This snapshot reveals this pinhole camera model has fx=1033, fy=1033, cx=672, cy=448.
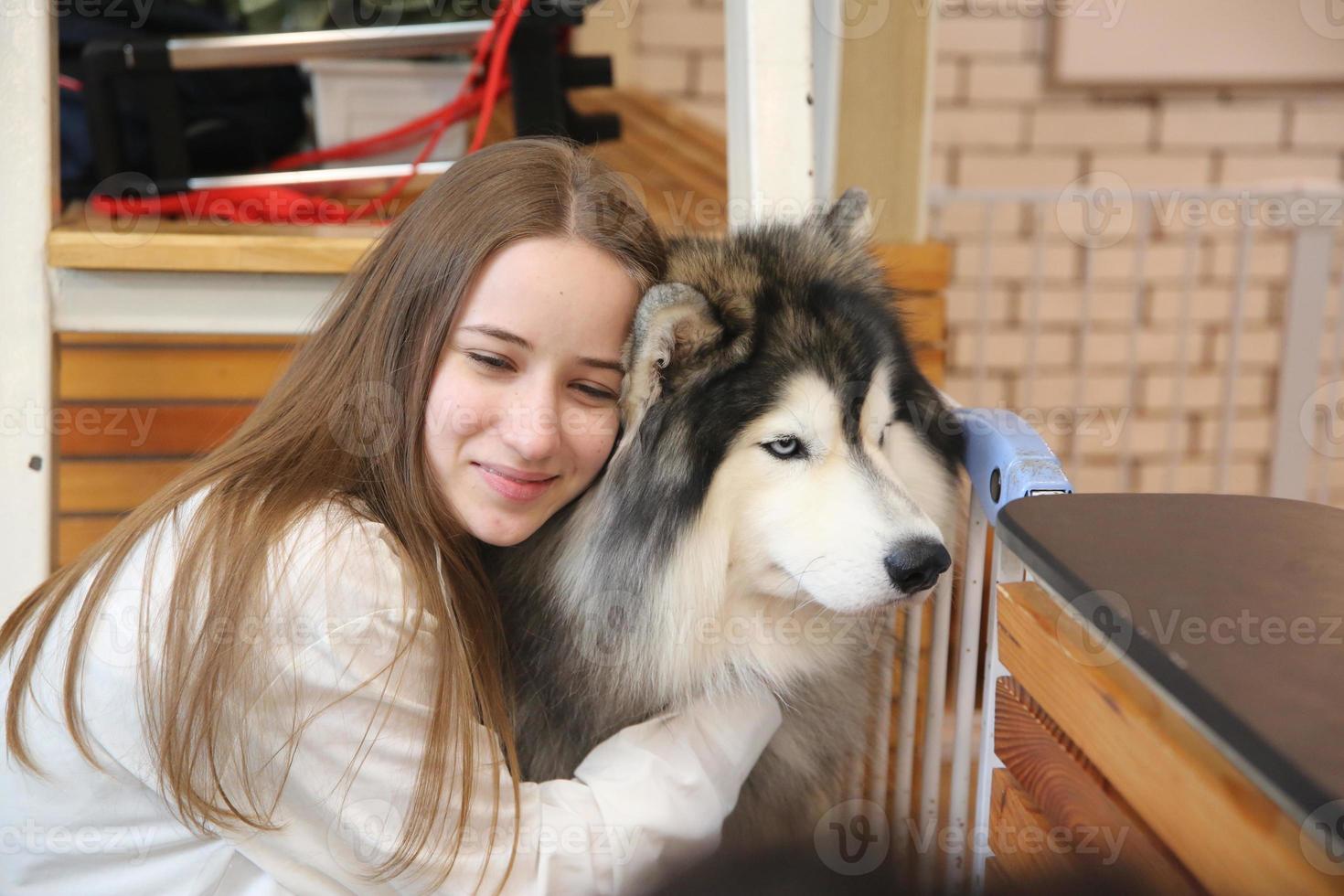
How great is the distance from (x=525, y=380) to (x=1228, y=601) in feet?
2.29

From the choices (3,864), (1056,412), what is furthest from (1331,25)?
(3,864)

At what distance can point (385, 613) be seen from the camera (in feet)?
3.26

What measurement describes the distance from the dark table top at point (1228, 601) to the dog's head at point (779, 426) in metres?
0.28

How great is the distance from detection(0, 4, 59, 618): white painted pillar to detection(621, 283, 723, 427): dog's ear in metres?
0.81

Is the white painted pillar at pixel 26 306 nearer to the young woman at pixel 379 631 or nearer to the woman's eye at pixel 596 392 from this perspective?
the young woman at pixel 379 631

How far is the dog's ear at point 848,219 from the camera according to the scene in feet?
4.20

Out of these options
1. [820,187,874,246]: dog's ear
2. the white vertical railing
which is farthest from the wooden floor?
the white vertical railing

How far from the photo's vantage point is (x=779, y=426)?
111 cm

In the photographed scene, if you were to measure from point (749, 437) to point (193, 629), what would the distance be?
1.91 ft

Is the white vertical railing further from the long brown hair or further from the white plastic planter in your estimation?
the long brown hair

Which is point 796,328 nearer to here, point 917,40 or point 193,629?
point 193,629

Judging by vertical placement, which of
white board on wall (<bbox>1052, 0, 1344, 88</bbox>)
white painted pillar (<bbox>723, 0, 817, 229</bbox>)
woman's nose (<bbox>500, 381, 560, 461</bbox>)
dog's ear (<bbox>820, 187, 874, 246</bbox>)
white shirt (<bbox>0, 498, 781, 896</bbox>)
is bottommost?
white shirt (<bbox>0, 498, 781, 896</bbox>)

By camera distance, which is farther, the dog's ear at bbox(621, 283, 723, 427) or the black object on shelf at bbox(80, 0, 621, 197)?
the black object on shelf at bbox(80, 0, 621, 197)

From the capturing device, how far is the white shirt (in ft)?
3.20
